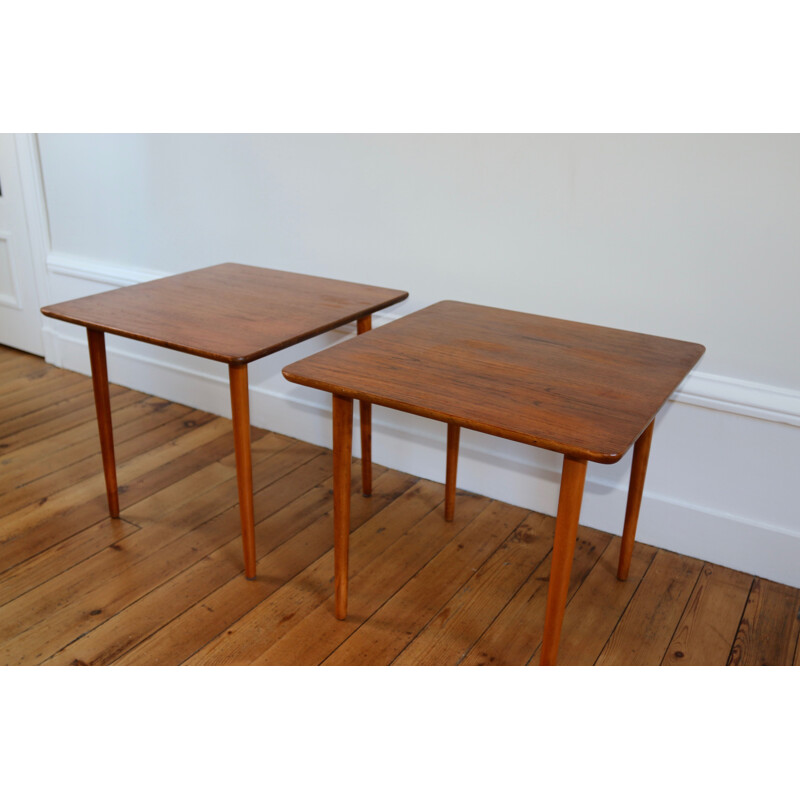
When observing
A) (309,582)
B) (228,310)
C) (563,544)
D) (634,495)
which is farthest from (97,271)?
(563,544)

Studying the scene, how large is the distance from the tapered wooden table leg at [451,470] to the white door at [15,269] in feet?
7.38

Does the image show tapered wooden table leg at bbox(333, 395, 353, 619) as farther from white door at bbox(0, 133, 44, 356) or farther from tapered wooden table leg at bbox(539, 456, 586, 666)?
white door at bbox(0, 133, 44, 356)

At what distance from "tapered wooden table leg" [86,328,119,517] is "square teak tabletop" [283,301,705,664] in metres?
0.73

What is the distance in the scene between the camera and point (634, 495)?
200 centimetres

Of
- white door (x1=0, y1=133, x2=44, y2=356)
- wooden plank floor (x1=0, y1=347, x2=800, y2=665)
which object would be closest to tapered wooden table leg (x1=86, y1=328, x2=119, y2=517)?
wooden plank floor (x1=0, y1=347, x2=800, y2=665)

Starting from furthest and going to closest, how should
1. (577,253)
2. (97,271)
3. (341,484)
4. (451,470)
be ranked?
(97,271), (451,470), (577,253), (341,484)

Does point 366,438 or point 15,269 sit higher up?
point 15,269

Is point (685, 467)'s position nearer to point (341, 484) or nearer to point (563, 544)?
point (563, 544)

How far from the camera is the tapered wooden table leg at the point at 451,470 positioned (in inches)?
90.2

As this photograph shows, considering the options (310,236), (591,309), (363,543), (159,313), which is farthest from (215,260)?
(591,309)

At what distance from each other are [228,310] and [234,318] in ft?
0.26

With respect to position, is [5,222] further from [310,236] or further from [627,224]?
[627,224]

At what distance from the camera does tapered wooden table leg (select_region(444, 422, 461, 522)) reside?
90.2 inches

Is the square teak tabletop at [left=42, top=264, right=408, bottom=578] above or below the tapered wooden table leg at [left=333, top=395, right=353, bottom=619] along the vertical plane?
above
